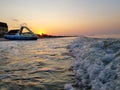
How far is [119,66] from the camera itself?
650cm

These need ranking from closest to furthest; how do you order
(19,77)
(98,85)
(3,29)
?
1. (98,85)
2. (19,77)
3. (3,29)

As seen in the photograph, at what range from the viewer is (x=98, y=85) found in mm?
5949

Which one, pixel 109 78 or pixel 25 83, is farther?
pixel 25 83

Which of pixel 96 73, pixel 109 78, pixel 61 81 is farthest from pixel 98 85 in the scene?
pixel 61 81

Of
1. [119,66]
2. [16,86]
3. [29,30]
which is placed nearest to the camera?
[119,66]

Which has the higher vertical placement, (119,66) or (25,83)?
(119,66)

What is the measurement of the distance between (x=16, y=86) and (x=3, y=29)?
427 ft

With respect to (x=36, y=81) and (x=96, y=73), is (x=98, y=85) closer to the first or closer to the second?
(x=96, y=73)

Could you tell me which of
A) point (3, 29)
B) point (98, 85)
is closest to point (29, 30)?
point (3, 29)

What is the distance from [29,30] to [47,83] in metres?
68.6

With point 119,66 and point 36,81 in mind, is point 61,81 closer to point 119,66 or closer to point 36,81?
point 36,81

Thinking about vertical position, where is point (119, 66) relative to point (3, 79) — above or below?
above

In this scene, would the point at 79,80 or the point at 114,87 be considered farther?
the point at 79,80

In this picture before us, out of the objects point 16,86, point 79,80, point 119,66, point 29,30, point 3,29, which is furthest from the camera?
point 3,29
